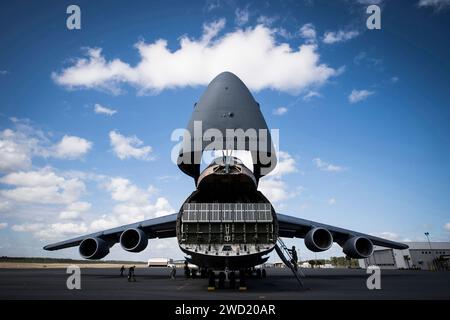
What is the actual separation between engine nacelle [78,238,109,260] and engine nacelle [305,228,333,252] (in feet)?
38.2

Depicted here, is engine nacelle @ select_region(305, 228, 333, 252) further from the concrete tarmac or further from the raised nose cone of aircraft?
the raised nose cone of aircraft

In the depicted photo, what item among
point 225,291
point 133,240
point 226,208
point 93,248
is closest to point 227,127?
point 226,208

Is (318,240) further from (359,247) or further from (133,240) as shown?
(133,240)

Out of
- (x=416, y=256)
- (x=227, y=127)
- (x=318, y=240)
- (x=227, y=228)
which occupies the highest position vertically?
(x=227, y=127)

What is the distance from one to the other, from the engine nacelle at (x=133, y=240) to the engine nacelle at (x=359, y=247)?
1138 cm

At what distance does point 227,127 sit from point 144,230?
30.0 ft

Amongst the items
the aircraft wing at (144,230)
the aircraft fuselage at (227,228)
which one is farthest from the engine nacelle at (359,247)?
the aircraft wing at (144,230)

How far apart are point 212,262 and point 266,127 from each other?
6.49 metres

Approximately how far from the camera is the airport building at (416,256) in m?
50.9

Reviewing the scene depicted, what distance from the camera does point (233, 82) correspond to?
15.5 m

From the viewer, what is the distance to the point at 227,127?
1342cm

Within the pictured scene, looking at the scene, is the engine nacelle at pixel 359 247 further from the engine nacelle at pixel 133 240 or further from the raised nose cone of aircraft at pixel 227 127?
the engine nacelle at pixel 133 240
